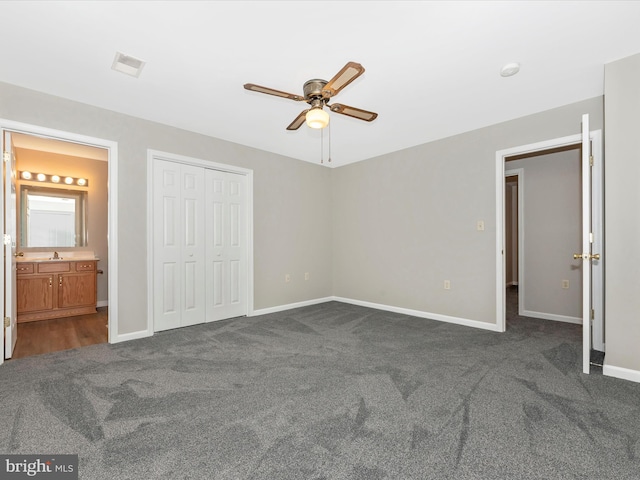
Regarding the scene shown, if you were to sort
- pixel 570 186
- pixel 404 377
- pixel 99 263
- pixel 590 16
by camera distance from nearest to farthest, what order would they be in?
pixel 590 16 < pixel 404 377 < pixel 570 186 < pixel 99 263

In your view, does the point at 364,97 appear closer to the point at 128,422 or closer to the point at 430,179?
the point at 430,179

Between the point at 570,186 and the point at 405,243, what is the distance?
7.65 ft

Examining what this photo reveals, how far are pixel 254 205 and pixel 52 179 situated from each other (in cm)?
343

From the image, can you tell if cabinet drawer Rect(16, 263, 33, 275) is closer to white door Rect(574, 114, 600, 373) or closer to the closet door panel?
the closet door panel

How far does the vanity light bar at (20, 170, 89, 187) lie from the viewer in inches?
188

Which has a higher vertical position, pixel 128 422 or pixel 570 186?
pixel 570 186

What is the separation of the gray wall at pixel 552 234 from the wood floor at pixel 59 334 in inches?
224

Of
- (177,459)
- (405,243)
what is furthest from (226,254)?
(177,459)

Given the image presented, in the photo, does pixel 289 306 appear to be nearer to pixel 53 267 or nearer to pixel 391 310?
pixel 391 310

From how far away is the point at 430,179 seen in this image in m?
4.32

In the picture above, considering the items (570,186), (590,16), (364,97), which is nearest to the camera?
(590,16)

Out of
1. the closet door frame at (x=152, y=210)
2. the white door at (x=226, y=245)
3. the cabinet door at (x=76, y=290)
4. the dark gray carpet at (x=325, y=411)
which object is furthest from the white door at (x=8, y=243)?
the white door at (x=226, y=245)

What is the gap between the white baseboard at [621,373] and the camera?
2344 millimetres

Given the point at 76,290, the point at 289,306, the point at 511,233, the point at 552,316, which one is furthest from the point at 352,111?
the point at 511,233
